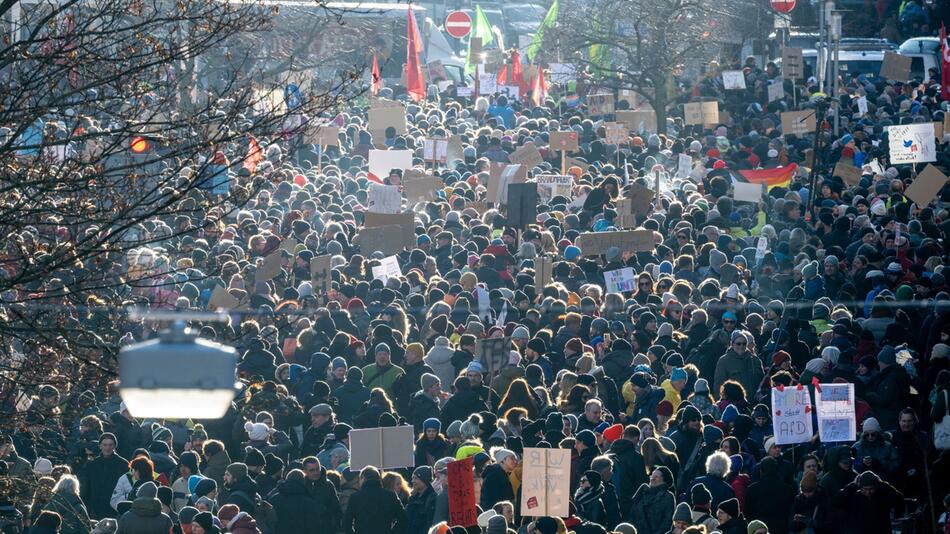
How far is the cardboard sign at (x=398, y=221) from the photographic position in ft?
61.7

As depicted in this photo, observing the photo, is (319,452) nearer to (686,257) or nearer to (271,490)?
(271,490)

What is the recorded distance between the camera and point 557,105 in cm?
3466

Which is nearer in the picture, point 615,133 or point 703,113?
point 615,133

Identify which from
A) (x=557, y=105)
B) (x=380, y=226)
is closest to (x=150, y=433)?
(x=380, y=226)

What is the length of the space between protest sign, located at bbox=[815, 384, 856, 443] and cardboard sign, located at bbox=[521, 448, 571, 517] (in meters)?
2.42

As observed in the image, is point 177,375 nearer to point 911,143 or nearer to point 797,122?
point 911,143

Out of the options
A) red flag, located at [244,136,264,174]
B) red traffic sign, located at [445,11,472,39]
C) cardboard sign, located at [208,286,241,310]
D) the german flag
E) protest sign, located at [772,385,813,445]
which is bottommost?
protest sign, located at [772,385,813,445]

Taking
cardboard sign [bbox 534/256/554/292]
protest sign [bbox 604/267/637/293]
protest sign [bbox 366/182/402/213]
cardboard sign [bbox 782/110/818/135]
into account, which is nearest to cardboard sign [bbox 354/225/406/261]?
protest sign [bbox 366/182/402/213]

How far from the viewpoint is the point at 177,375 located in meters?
4.61

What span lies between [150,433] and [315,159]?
52.3 ft

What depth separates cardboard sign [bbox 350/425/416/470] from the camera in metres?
11.4

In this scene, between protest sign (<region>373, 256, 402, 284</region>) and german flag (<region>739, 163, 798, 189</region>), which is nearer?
protest sign (<region>373, 256, 402, 284</region>)

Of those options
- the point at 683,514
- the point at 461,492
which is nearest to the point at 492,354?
the point at 461,492

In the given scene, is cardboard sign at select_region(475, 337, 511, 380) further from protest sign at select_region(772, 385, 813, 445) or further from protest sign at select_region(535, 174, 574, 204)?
protest sign at select_region(535, 174, 574, 204)
